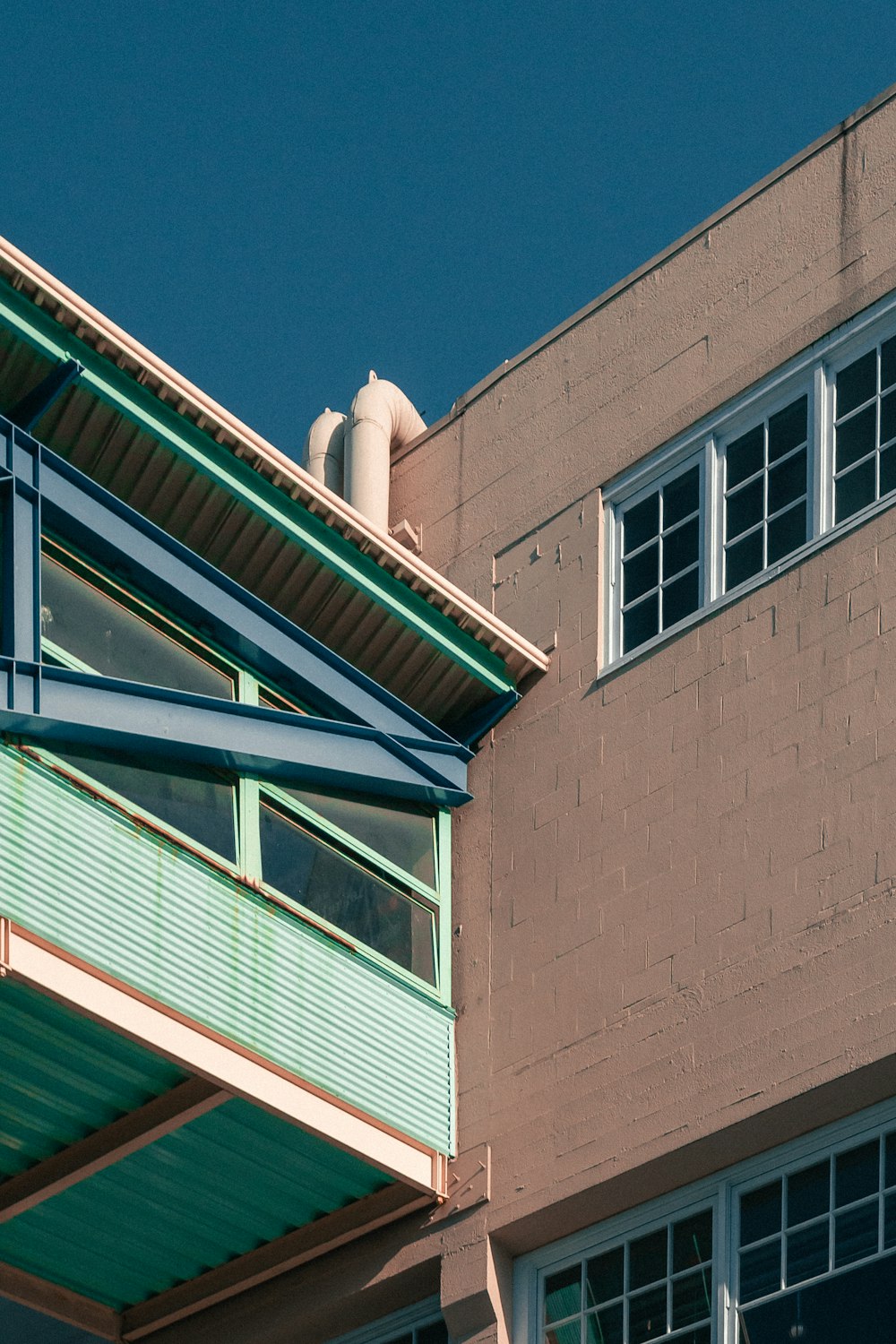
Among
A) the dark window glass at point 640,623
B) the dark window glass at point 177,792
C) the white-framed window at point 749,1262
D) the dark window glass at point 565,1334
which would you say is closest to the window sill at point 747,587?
the dark window glass at point 640,623

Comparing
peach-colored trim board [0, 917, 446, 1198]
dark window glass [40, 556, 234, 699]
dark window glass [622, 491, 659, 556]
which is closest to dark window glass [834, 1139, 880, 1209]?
peach-colored trim board [0, 917, 446, 1198]

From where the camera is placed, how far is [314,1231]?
46.3 ft

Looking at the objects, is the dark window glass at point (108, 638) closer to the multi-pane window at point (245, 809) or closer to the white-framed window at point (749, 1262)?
the multi-pane window at point (245, 809)

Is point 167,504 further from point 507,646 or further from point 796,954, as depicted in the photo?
point 796,954

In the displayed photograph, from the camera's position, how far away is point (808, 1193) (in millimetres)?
12445

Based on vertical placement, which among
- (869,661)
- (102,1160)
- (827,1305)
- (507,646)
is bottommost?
(827,1305)

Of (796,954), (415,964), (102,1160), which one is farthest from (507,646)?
(102,1160)

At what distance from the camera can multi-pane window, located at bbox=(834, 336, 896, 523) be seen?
13945 millimetres

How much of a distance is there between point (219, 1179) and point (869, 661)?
16.1ft

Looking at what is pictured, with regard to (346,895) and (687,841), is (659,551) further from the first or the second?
(346,895)

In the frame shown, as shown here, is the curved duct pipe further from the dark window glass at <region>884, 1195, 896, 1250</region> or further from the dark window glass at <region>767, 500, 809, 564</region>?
the dark window glass at <region>884, 1195, 896, 1250</region>

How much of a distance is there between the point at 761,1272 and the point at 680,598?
449cm

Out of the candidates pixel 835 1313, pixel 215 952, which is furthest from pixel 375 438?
pixel 835 1313

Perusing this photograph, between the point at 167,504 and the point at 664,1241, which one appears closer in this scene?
the point at 664,1241
